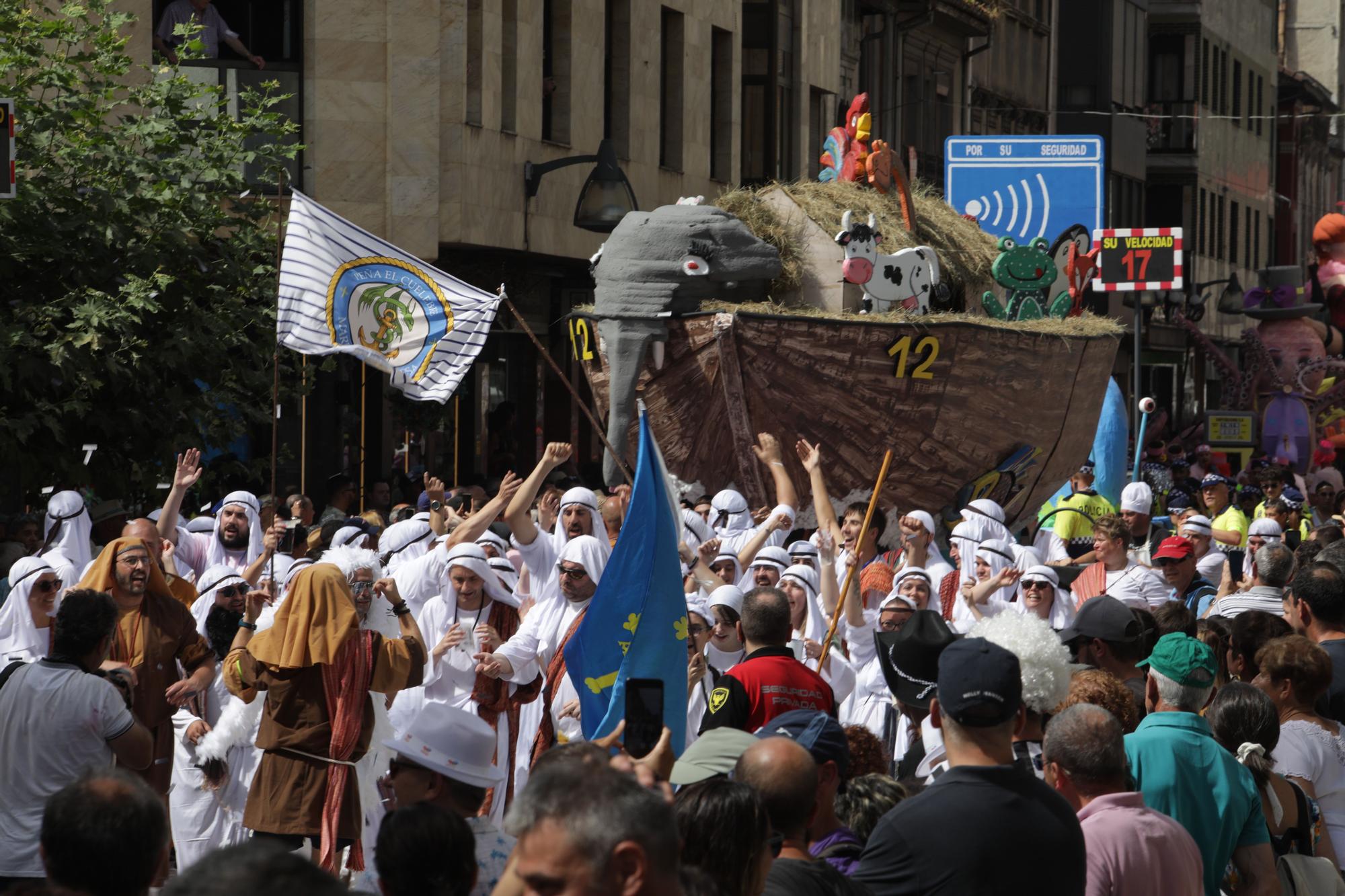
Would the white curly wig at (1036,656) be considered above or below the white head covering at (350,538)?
above

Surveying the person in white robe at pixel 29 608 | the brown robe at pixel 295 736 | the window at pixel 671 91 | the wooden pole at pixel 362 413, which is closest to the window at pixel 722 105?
the window at pixel 671 91

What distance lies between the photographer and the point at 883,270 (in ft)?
48.6

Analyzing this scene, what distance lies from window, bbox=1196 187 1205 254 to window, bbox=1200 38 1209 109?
2079 mm

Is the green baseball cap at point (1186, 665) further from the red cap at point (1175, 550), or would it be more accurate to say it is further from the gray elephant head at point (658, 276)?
the gray elephant head at point (658, 276)

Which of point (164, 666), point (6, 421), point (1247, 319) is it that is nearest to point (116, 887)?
point (164, 666)

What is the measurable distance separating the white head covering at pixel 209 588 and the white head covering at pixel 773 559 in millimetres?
2340

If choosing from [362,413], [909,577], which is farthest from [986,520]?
[362,413]

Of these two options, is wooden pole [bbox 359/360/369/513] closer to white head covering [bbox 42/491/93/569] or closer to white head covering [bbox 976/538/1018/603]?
white head covering [bbox 42/491/93/569]

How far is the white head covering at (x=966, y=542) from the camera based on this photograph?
12.2 meters

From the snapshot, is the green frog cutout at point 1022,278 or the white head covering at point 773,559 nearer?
the white head covering at point 773,559

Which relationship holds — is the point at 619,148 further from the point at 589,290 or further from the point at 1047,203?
the point at 1047,203

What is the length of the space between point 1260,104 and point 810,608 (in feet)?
167

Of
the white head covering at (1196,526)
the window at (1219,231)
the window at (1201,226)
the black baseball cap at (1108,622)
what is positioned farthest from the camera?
the window at (1219,231)

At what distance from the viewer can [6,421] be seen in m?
12.2
